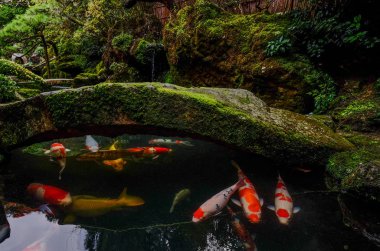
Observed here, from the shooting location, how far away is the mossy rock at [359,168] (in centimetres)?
286

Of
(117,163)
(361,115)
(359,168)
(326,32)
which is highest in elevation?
(326,32)

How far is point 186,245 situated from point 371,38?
5.14 meters

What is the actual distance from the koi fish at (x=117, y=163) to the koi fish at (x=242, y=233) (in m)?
2.07

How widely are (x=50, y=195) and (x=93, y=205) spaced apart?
568 mm

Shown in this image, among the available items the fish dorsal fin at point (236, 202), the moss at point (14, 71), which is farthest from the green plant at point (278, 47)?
the moss at point (14, 71)

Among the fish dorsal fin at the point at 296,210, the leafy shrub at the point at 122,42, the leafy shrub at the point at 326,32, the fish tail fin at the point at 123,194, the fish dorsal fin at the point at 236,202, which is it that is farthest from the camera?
the leafy shrub at the point at 122,42

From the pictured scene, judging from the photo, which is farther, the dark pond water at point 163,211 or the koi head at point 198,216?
the koi head at point 198,216

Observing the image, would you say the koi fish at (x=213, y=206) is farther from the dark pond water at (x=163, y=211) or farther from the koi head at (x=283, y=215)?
the koi head at (x=283, y=215)

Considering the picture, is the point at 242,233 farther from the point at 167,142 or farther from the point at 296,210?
the point at 167,142

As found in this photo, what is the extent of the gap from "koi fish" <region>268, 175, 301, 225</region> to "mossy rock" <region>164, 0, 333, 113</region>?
9.61 ft

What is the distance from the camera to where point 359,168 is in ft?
10.1

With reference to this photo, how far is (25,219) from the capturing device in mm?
3059

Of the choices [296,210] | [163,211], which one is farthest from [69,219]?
[296,210]

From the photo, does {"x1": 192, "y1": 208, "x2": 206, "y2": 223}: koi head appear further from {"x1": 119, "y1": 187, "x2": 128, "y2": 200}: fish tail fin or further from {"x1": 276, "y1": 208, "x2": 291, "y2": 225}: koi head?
{"x1": 119, "y1": 187, "x2": 128, "y2": 200}: fish tail fin
